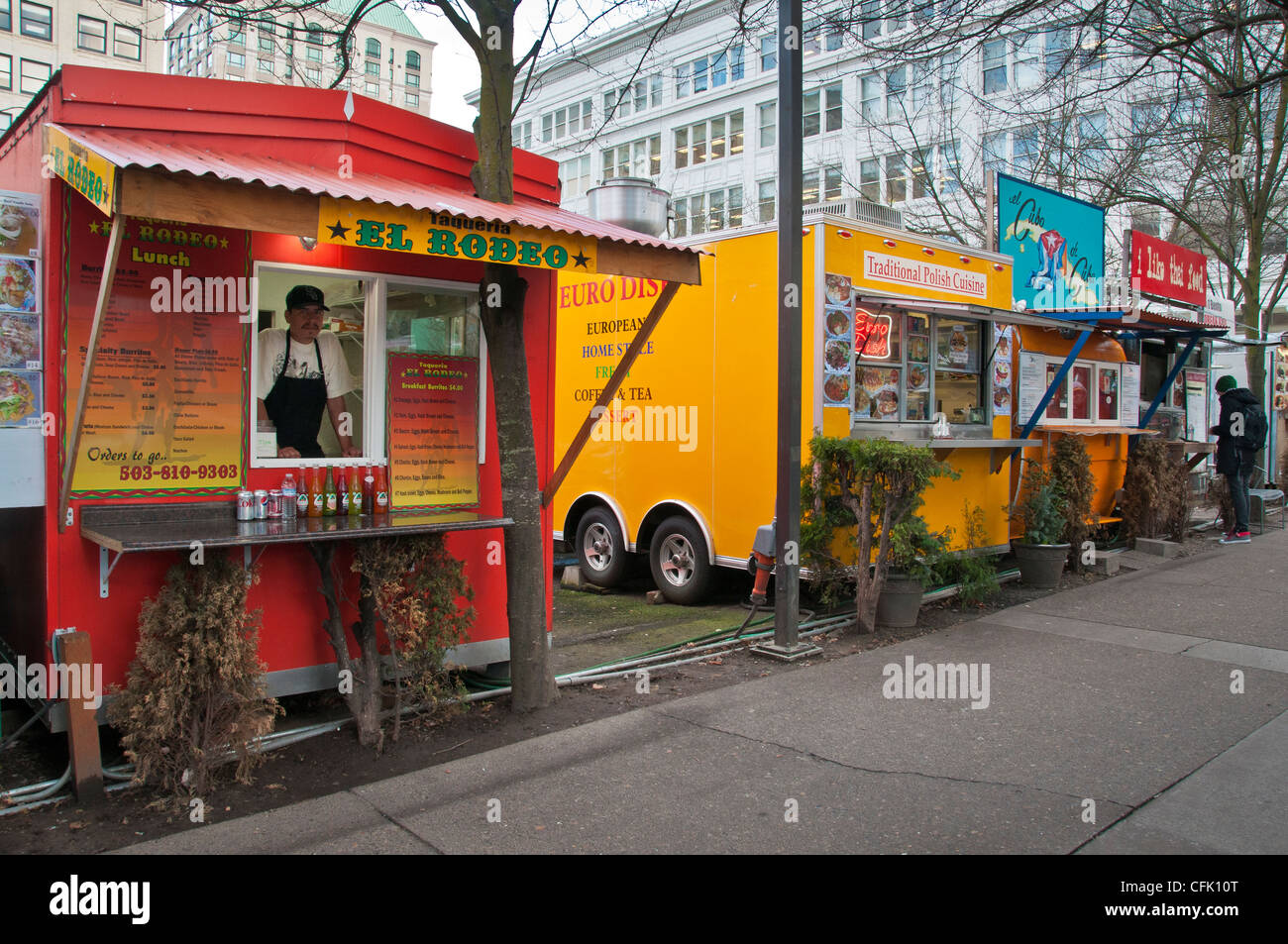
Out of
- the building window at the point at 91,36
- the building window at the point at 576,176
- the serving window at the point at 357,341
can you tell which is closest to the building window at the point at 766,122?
the building window at the point at 576,176

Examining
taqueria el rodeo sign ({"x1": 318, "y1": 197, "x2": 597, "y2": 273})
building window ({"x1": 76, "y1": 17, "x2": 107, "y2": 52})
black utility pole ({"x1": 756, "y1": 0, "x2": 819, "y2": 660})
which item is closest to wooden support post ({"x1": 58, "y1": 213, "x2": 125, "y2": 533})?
taqueria el rodeo sign ({"x1": 318, "y1": 197, "x2": 597, "y2": 273})

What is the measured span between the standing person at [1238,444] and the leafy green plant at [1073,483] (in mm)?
4197

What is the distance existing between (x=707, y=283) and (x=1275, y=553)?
8498 mm

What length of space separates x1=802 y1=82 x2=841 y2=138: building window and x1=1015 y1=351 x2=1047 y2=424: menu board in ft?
75.8

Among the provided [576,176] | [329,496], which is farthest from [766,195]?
[329,496]

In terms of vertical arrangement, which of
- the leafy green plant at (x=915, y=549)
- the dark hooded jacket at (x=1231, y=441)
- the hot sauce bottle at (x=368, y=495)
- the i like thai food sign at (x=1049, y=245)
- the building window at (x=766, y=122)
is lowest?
the leafy green plant at (x=915, y=549)

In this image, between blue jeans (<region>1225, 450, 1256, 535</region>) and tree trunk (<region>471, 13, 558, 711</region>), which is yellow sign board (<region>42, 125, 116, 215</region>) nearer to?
tree trunk (<region>471, 13, 558, 711</region>)

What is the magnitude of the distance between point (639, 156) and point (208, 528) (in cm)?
3825

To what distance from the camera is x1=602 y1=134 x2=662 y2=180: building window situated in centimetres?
3956

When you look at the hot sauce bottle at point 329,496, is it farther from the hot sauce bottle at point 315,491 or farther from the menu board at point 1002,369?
the menu board at point 1002,369

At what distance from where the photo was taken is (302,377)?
17.7 feet

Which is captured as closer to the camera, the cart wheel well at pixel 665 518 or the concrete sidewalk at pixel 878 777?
the concrete sidewalk at pixel 878 777

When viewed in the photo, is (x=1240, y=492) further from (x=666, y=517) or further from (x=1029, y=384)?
(x=666, y=517)

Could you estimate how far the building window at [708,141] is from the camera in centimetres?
3762
